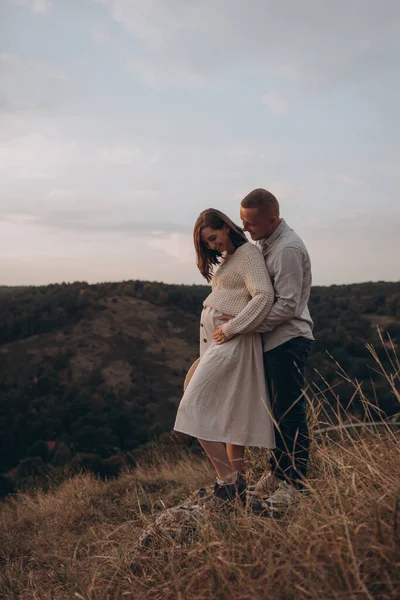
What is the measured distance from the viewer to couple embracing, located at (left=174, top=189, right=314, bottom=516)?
4027mm

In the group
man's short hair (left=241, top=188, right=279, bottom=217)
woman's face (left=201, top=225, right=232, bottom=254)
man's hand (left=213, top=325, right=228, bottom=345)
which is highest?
man's short hair (left=241, top=188, right=279, bottom=217)

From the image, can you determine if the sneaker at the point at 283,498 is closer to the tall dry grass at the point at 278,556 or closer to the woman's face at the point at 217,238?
the tall dry grass at the point at 278,556

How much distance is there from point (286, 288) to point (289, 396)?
0.71 metres

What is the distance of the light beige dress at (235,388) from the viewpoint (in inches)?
160

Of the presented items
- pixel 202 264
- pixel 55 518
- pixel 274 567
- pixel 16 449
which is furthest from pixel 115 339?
pixel 274 567

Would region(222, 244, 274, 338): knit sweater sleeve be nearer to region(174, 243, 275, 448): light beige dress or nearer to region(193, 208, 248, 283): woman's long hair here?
region(174, 243, 275, 448): light beige dress

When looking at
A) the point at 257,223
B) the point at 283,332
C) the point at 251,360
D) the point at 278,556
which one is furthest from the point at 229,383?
the point at 278,556

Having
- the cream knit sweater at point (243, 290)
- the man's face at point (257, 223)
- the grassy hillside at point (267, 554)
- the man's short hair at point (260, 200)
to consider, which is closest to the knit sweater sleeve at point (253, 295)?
the cream knit sweater at point (243, 290)

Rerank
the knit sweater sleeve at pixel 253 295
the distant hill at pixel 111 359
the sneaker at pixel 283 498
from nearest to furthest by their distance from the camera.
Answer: the sneaker at pixel 283 498 < the knit sweater sleeve at pixel 253 295 < the distant hill at pixel 111 359

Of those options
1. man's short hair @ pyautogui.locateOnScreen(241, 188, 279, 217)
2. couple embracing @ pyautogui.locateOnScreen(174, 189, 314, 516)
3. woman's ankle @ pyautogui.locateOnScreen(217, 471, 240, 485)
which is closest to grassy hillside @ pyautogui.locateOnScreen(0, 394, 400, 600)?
woman's ankle @ pyautogui.locateOnScreen(217, 471, 240, 485)

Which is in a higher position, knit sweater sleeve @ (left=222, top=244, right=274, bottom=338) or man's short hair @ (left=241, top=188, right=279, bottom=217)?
man's short hair @ (left=241, top=188, right=279, bottom=217)

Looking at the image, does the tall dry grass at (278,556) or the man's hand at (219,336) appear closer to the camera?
the tall dry grass at (278,556)

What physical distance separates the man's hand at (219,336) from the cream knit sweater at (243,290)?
5 cm

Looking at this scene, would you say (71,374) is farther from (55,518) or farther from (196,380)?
(196,380)
